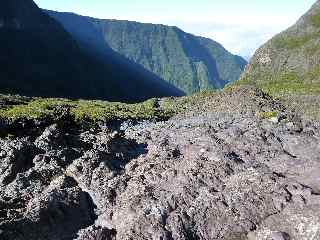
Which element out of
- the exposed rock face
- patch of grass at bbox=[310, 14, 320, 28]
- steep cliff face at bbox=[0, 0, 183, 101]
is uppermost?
patch of grass at bbox=[310, 14, 320, 28]

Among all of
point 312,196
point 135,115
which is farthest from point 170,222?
point 135,115

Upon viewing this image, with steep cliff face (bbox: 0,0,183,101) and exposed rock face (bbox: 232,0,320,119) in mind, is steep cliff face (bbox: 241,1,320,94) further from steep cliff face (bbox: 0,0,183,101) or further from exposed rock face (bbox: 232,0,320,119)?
steep cliff face (bbox: 0,0,183,101)

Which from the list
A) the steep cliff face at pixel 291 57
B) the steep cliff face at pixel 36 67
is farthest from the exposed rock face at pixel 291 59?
the steep cliff face at pixel 36 67

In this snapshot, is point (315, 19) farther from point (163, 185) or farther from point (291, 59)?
point (163, 185)

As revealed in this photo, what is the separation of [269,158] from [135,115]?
21.5m

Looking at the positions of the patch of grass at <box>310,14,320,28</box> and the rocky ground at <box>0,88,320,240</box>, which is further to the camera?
→ the patch of grass at <box>310,14,320,28</box>

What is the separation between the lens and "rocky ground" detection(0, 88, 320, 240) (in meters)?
22.7

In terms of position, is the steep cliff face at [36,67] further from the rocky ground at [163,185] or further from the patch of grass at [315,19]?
the rocky ground at [163,185]

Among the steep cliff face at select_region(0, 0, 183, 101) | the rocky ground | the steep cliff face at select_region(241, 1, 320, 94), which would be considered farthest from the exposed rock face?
the steep cliff face at select_region(0, 0, 183, 101)

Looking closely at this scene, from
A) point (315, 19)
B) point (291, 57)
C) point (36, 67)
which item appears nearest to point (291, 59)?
point (291, 57)

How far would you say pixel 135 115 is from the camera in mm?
49031

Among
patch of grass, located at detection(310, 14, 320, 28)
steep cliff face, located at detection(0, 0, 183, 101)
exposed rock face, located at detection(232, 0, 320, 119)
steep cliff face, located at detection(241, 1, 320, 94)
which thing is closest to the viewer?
exposed rock face, located at detection(232, 0, 320, 119)

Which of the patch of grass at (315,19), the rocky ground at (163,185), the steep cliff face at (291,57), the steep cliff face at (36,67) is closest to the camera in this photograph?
the rocky ground at (163,185)

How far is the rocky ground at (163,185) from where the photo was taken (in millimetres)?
22734
